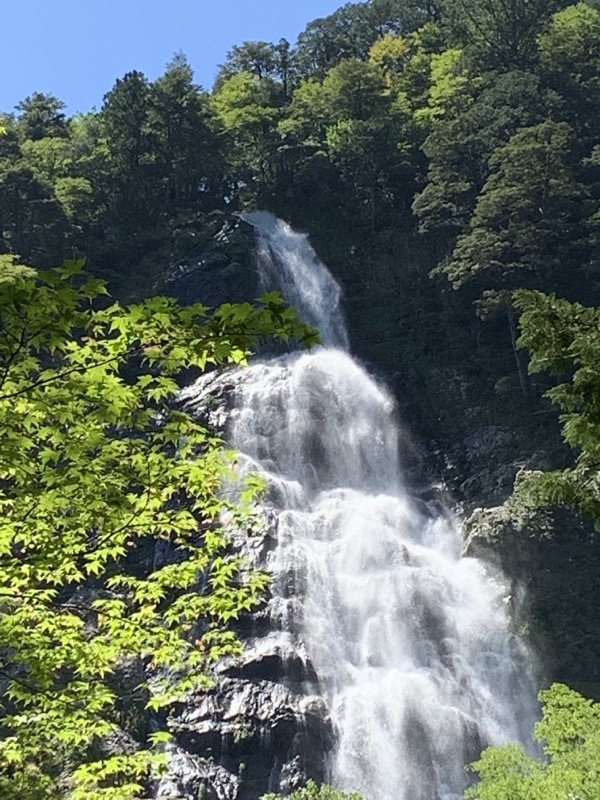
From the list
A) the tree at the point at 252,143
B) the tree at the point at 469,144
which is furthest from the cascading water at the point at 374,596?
the tree at the point at 252,143

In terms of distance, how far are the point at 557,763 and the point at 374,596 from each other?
10.6m

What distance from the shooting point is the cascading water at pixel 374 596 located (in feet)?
60.2

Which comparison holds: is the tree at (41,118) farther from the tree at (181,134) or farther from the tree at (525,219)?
the tree at (525,219)

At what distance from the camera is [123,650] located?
16.8ft

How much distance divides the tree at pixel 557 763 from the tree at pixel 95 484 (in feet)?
24.0

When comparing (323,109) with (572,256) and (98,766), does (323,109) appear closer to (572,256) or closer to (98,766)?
(572,256)

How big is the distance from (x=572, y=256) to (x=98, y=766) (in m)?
29.2

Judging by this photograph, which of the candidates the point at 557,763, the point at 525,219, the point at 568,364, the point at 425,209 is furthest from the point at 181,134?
the point at 568,364

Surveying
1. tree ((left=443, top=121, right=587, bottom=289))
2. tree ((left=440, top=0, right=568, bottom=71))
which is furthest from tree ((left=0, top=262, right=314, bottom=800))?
tree ((left=440, top=0, right=568, bottom=71))

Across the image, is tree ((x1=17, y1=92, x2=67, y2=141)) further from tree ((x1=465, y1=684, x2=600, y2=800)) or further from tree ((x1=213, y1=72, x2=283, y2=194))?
tree ((x1=465, y1=684, x2=600, y2=800))

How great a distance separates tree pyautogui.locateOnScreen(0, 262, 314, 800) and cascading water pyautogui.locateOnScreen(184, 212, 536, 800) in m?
14.0

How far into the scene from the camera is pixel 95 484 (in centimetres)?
437

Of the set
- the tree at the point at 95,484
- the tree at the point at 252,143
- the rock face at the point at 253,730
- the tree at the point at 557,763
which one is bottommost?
the rock face at the point at 253,730

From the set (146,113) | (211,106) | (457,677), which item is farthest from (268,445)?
(211,106)
